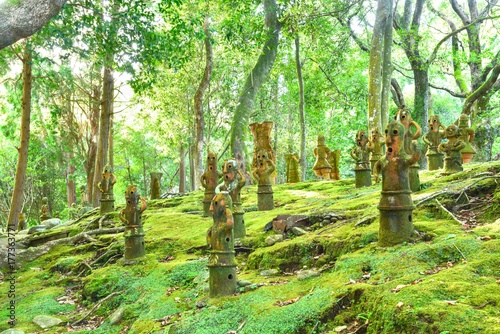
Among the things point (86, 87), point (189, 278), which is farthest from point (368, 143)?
point (86, 87)

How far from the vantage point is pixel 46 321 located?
5.77m

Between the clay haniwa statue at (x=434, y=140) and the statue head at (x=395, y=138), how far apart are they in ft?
9.99

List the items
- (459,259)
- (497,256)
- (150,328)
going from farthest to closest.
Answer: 1. (150,328)
2. (459,259)
3. (497,256)

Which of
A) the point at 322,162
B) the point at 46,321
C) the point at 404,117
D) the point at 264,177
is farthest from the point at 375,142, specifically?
the point at 46,321

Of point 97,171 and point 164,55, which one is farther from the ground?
point 164,55

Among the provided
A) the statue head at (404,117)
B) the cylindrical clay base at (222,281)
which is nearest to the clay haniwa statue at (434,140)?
the statue head at (404,117)

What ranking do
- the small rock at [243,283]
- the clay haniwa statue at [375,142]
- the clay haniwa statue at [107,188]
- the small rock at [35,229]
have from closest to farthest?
the small rock at [243,283]
the clay haniwa statue at [375,142]
the clay haniwa statue at [107,188]
the small rock at [35,229]

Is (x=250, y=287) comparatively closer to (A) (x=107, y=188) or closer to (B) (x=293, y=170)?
(A) (x=107, y=188)

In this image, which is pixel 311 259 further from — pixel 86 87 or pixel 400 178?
pixel 86 87

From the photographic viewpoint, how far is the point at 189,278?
5.88m

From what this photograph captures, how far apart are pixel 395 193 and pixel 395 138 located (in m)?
0.63

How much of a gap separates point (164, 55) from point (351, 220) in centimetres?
571

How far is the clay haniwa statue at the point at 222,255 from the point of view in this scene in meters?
4.67

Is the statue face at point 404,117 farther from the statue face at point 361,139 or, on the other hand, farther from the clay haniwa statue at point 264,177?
the clay haniwa statue at point 264,177
